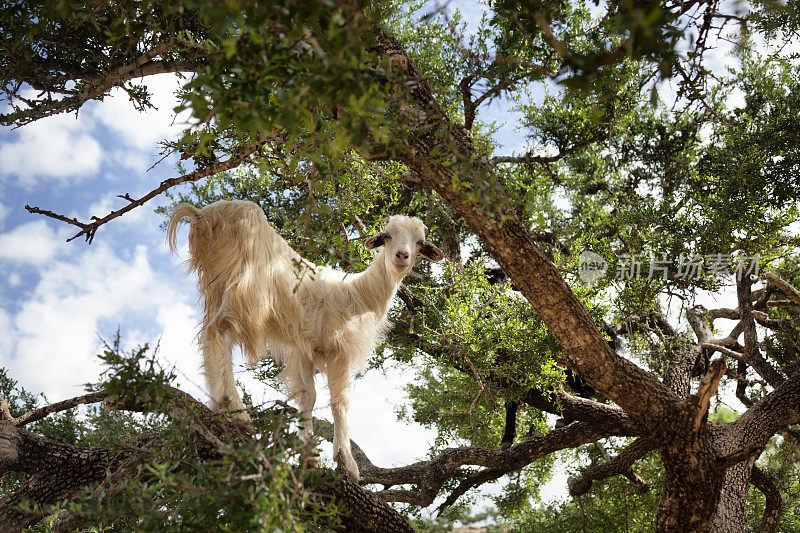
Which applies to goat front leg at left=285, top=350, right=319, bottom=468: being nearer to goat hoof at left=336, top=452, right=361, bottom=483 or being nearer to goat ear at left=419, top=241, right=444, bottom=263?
goat hoof at left=336, top=452, right=361, bottom=483

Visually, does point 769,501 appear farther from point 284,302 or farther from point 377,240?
point 284,302

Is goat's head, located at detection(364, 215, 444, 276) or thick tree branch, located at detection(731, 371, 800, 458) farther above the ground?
goat's head, located at detection(364, 215, 444, 276)

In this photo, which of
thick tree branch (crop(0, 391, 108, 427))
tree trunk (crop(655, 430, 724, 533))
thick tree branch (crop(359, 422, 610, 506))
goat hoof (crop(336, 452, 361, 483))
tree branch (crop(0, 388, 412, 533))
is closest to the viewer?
tree branch (crop(0, 388, 412, 533))

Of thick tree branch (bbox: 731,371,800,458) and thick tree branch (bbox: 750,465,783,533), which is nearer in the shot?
thick tree branch (bbox: 731,371,800,458)

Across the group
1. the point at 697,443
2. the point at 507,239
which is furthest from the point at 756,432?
the point at 507,239

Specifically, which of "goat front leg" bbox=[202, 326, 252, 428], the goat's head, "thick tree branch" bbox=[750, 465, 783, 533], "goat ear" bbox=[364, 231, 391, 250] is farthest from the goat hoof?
"thick tree branch" bbox=[750, 465, 783, 533]

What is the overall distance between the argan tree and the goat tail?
0.67 feet

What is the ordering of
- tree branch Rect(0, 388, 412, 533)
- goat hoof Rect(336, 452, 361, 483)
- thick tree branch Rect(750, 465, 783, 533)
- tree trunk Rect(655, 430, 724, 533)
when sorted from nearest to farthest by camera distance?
tree branch Rect(0, 388, 412, 533) → goat hoof Rect(336, 452, 361, 483) → tree trunk Rect(655, 430, 724, 533) → thick tree branch Rect(750, 465, 783, 533)

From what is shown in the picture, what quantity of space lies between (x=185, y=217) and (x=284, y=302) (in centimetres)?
76

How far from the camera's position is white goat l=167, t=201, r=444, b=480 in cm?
330

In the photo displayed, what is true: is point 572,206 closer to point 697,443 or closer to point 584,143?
point 584,143

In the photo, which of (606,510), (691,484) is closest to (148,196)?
(691,484)

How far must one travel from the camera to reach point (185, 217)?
3.39 meters

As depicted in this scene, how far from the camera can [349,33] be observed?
135cm
